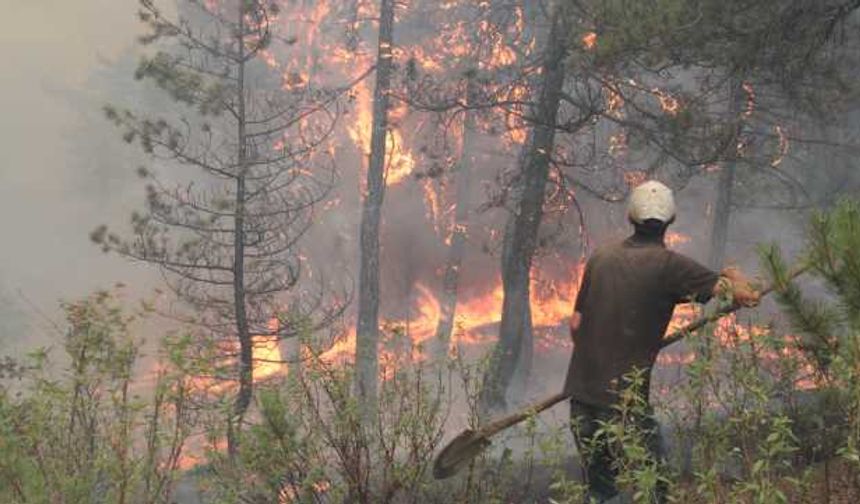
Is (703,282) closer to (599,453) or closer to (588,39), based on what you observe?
(599,453)

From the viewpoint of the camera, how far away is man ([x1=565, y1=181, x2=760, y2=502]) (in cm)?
374

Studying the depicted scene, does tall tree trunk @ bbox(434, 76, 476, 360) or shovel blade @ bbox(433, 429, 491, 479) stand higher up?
tall tree trunk @ bbox(434, 76, 476, 360)

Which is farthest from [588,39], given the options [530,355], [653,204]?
[530,355]

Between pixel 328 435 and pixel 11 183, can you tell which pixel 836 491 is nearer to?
pixel 328 435

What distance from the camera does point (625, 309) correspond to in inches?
151

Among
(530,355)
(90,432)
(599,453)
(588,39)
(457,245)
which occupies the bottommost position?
(599,453)

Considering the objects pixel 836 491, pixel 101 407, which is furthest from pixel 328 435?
pixel 836 491

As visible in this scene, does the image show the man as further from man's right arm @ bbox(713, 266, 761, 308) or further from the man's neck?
man's right arm @ bbox(713, 266, 761, 308)

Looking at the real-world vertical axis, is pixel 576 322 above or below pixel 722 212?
below

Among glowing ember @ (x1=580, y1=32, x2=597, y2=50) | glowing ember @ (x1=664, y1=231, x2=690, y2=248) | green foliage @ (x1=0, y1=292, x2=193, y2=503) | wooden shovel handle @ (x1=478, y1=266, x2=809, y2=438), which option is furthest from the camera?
glowing ember @ (x1=664, y1=231, x2=690, y2=248)

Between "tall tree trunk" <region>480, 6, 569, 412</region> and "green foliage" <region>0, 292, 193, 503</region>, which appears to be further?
"tall tree trunk" <region>480, 6, 569, 412</region>

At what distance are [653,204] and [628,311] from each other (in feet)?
1.91

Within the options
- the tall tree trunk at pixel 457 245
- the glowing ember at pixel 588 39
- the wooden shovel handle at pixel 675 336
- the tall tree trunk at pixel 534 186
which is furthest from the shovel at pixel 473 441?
the tall tree trunk at pixel 457 245

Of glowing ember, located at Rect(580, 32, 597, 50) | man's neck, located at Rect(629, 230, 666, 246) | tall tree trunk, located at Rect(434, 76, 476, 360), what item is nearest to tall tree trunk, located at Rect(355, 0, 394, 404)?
tall tree trunk, located at Rect(434, 76, 476, 360)
